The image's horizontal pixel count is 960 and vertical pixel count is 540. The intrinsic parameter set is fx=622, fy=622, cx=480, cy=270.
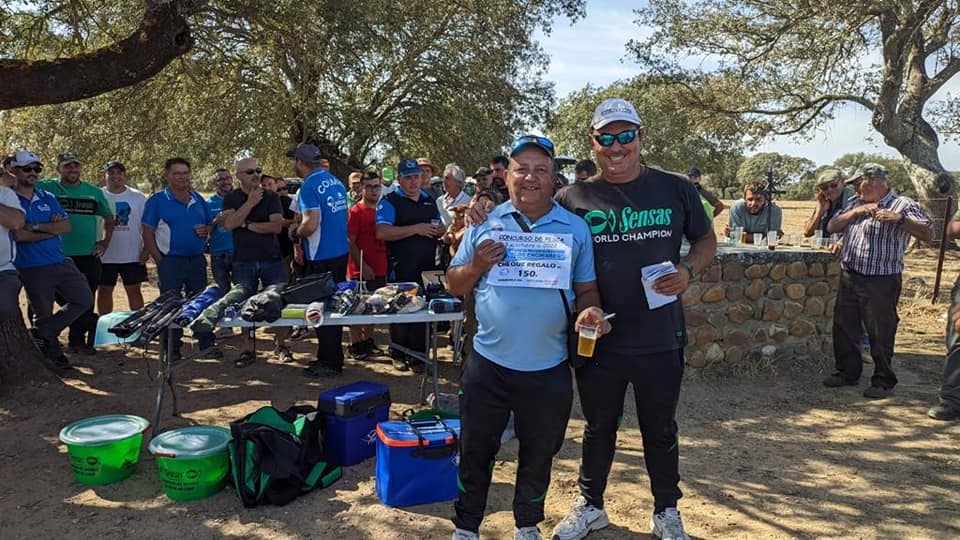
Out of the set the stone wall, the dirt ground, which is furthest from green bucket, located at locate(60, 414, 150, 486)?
the stone wall

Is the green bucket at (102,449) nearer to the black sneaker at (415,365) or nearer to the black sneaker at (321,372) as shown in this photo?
the black sneaker at (321,372)

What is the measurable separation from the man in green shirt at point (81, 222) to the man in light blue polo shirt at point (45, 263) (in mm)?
642

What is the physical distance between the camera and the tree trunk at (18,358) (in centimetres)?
511

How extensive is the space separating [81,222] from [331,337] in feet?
9.62

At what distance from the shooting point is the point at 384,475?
3443 millimetres

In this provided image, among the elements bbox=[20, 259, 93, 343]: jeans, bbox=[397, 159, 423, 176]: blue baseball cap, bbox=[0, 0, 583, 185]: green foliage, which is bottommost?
bbox=[20, 259, 93, 343]: jeans

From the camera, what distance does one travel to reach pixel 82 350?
6363mm

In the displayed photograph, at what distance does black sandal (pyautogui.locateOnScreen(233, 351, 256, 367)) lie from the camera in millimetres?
6078

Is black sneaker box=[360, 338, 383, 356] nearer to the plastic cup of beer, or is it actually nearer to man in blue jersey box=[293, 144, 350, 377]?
man in blue jersey box=[293, 144, 350, 377]

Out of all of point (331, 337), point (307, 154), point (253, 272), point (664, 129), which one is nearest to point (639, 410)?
point (331, 337)

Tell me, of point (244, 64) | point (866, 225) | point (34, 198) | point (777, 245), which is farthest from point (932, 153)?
point (34, 198)

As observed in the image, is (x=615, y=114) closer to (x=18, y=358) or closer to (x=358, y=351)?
(x=358, y=351)

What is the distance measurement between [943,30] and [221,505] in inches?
639

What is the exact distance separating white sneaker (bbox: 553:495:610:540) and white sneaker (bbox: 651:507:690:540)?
0.30m
